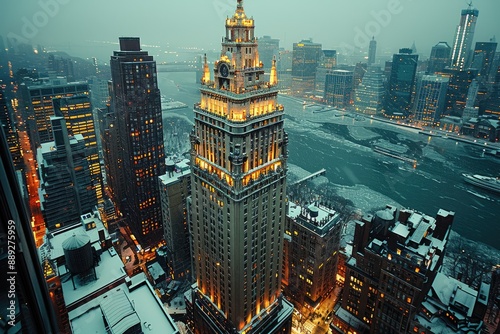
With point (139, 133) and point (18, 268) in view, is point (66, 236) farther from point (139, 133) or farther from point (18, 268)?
point (18, 268)

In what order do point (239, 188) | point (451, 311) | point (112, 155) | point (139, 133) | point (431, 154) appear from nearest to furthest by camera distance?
point (239, 188)
point (451, 311)
point (139, 133)
point (112, 155)
point (431, 154)

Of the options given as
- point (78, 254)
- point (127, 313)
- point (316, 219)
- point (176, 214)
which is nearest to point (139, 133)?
point (176, 214)

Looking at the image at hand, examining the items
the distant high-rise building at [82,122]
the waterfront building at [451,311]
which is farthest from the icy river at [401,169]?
the distant high-rise building at [82,122]

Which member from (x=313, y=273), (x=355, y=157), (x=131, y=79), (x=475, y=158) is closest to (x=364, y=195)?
(x=355, y=157)

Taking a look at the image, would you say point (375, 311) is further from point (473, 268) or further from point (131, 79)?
point (131, 79)

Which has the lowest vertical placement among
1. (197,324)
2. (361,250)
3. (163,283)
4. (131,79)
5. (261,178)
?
(163,283)

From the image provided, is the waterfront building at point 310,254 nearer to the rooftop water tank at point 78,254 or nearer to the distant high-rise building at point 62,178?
the rooftop water tank at point 78,254
